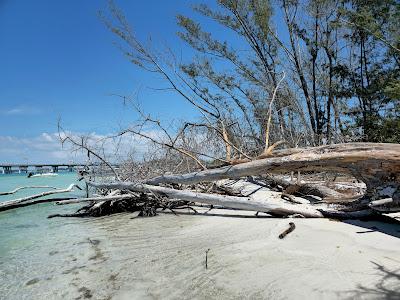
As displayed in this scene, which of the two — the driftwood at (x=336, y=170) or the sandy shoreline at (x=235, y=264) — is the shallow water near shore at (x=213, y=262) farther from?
the driftwood at (x=336, y=170)

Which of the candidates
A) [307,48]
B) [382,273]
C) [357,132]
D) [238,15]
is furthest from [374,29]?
[382,273]

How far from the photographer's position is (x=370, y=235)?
13.3 feet

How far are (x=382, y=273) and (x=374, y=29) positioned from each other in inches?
634

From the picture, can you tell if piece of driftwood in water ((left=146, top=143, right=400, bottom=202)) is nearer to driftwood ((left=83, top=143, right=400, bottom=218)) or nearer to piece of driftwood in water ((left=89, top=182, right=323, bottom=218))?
driftwood ((left=83, top=143, right=400, bottom=218))

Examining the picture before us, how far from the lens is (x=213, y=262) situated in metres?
3.75

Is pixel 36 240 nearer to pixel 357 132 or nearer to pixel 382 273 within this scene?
pixel 382 273

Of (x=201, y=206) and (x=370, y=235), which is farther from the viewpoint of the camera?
(x=201, y=206)

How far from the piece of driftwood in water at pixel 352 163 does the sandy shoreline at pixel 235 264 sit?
564 millimetres

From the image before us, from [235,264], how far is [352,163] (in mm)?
2360

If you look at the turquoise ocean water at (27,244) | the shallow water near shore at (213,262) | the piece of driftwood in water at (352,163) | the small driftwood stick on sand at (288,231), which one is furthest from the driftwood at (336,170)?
the turquoise ocean water at (27,244)

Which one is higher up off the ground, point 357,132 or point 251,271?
point 357,132

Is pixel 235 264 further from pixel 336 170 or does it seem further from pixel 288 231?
pixel 336 170

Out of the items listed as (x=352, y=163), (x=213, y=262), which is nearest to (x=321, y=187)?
(x=352, y=163)

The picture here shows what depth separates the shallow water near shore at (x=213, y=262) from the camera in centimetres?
297
